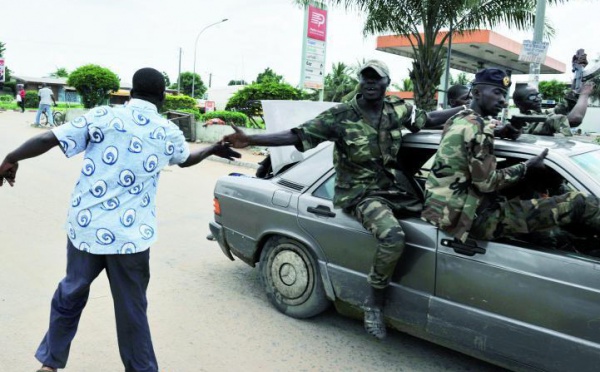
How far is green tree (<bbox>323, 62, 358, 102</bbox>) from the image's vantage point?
144ft

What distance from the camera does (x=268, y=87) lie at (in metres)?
16.2

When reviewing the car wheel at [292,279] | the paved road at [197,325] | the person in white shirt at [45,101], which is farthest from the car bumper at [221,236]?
the person in white shirt at [45,101]

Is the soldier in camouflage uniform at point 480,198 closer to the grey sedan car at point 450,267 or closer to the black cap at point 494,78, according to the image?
the grey sedan car at point 450,267

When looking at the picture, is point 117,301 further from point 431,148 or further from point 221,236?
point 431,148

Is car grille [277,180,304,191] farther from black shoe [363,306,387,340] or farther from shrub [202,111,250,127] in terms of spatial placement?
shrub [202,111,250,127]

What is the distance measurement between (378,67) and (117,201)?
1885 millimetres

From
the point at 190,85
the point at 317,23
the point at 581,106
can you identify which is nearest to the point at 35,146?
the point at 581,106

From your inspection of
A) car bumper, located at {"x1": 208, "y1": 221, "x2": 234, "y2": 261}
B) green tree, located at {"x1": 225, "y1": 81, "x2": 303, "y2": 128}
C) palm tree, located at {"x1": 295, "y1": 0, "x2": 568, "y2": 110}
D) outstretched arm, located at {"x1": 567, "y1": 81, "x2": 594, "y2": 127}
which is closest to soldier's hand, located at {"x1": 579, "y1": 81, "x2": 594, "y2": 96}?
outstretched arm, located at {"x1": 567, "y1": 81, "x2": 594, "y2": 127}

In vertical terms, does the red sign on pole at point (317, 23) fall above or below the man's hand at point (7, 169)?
above

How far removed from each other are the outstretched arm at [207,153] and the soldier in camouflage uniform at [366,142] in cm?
15

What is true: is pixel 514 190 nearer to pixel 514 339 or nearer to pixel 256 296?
pixel 514 339

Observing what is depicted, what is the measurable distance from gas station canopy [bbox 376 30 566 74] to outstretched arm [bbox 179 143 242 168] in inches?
716

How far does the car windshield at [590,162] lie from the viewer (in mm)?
2846

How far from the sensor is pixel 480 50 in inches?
1019
